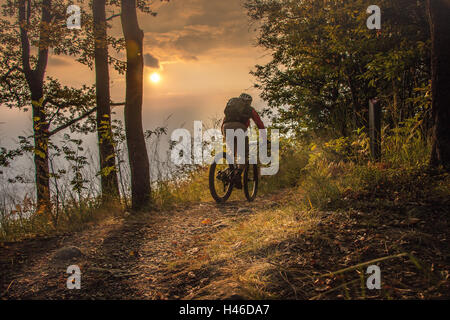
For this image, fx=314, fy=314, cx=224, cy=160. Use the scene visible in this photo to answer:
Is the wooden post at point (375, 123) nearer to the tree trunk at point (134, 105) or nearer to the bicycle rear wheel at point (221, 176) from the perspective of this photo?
the bicycle rear wheel at point (221, 176)

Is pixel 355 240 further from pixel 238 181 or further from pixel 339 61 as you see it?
pixel 339 61

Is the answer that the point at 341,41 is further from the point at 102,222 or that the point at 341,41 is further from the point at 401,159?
the point at 102,222

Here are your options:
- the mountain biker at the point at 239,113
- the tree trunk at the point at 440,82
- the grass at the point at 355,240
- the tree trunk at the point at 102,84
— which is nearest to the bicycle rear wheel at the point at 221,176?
the mountain biker at the point at 239,113

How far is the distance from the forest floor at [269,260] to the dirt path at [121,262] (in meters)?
0.01

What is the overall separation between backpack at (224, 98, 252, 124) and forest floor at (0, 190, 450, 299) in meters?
2.83

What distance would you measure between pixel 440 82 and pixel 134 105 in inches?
220

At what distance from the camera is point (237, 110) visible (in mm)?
6816

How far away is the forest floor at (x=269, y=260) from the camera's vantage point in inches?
95.7

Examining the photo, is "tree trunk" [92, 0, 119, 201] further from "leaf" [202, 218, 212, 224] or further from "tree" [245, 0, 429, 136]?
"tree" [245, 0, 429, 136]

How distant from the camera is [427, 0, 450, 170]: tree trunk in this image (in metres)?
4.22

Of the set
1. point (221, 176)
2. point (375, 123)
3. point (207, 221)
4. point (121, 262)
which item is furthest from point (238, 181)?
point (121, 262)

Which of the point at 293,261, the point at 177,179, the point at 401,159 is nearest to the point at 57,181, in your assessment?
the point at 177,179

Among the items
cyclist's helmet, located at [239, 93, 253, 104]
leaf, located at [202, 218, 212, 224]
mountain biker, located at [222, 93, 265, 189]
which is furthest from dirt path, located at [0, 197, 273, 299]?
cyclist's helmet, located at [239, 93, 253, 104]

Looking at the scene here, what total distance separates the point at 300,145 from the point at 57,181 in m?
6.95
